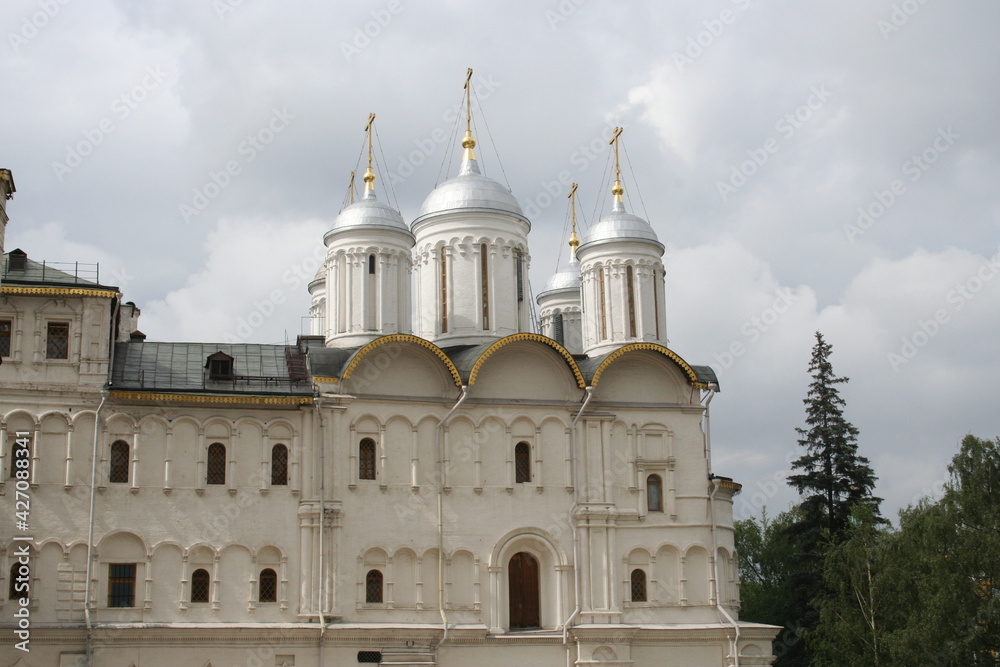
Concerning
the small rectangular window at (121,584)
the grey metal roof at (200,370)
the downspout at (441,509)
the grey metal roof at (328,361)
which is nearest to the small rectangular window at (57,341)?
the grey metal roof at (200,370)

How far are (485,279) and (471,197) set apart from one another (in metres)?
A: 2.27

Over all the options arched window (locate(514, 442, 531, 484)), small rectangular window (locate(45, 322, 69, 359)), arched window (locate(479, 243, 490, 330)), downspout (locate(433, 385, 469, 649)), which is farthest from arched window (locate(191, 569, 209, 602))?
arched window (locate(479, 243, 490, 330))

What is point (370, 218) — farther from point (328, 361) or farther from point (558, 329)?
point (558, 329)

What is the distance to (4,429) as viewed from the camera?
2611cm

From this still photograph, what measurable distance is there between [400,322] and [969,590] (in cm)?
1482

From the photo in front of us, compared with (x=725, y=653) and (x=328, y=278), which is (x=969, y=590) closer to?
(x=725, y=653)

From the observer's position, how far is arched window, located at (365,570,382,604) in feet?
89.8

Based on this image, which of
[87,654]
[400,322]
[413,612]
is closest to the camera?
[87,654]

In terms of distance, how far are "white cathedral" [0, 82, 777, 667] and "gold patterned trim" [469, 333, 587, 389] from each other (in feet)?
0.19

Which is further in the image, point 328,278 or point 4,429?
point 328,278

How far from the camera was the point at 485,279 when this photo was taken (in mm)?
31016

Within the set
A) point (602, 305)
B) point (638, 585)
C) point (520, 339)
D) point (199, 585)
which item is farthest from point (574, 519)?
point (199, 585)

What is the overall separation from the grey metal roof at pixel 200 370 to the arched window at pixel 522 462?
5.20 meters

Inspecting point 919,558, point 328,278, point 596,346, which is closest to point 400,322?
point 328,278
